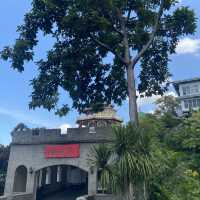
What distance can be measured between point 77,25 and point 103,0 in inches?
85.6

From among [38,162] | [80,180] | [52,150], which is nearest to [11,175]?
[38,162]

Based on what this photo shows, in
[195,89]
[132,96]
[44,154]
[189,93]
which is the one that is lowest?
[44,154]

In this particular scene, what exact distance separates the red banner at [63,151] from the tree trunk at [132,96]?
6048mm

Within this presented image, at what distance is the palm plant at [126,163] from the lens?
39.5 ft

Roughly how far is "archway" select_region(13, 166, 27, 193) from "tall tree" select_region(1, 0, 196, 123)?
6605 millimetres

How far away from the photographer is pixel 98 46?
750 inches

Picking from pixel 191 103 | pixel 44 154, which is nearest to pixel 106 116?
pixel 44 154

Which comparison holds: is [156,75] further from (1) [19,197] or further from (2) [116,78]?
(1) [19,197]

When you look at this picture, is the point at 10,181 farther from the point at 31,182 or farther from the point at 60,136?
the point at 60,136

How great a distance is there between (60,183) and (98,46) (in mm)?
15425

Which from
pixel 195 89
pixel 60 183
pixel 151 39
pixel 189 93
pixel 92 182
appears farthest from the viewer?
pixel 189 93

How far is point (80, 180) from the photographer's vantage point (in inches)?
1179

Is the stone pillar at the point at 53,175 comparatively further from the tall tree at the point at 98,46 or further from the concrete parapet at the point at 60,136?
the tall tree at the point at 98,46

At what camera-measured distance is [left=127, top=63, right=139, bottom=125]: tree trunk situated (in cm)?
1593
